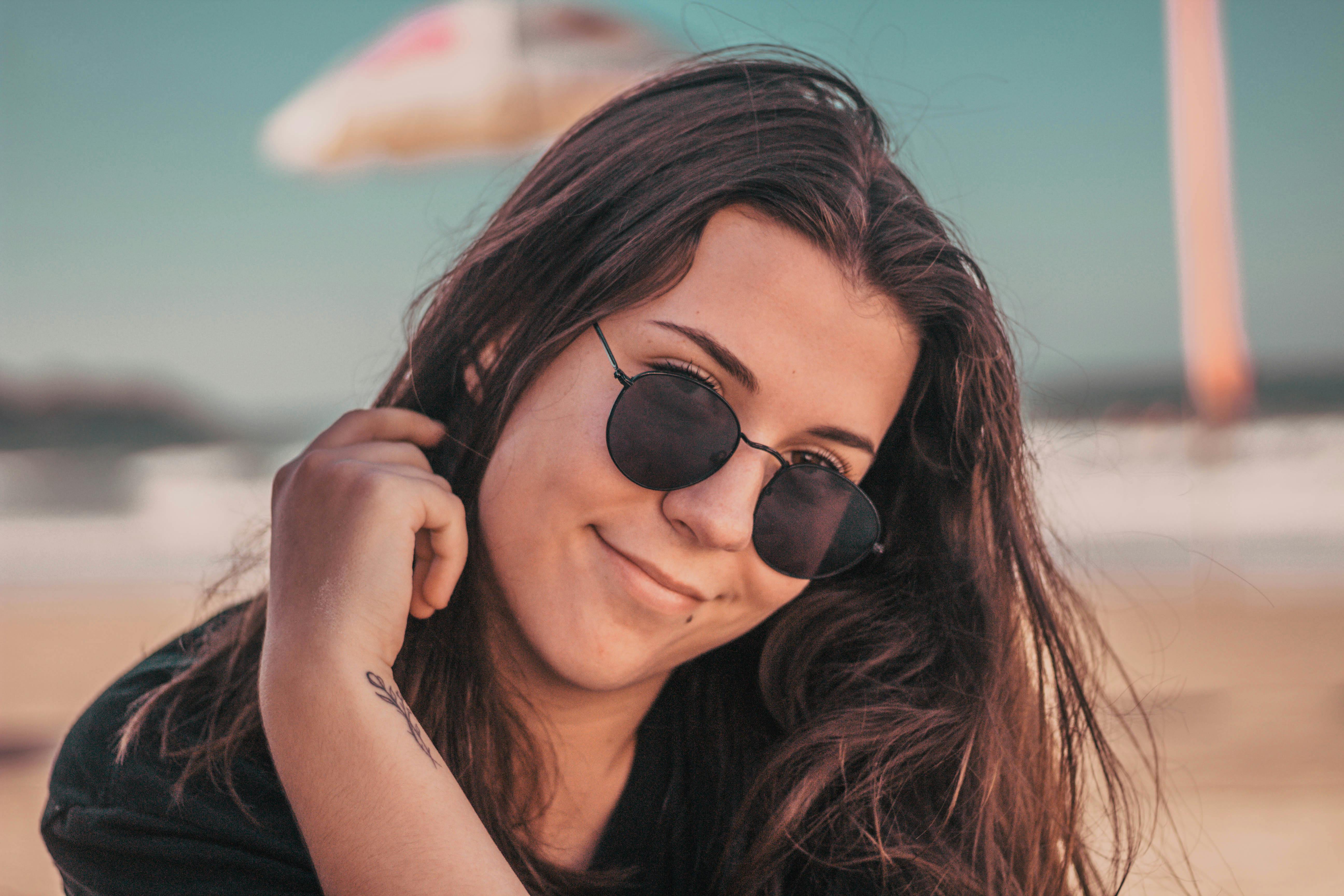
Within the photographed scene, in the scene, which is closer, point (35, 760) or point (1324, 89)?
point (35, 760)

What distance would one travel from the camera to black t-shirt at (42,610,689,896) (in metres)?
1.62

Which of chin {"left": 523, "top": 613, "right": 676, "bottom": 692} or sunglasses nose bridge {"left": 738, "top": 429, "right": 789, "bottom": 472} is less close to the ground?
sunglasses nose bridge {"left": 738, "top": 429, "right": 789, "bottom": 472}

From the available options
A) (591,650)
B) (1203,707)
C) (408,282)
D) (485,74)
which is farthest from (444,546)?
(408,282)

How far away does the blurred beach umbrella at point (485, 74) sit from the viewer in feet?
24.1

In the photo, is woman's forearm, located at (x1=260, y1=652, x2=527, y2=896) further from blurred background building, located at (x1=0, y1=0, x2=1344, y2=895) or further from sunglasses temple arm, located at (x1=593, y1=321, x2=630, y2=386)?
blurred background building, located at (x1=0, y1=0, x2=1344, y2=895)

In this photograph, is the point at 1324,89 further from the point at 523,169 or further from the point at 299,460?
the point at 299,460

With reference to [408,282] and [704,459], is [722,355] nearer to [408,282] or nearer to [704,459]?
[704,459]

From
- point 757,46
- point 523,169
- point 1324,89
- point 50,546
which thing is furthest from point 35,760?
point 1324,89

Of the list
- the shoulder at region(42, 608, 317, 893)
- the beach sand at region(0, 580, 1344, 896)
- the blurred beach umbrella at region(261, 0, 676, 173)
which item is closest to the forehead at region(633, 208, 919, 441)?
the shoulder at region(42, 608, 317, 893)

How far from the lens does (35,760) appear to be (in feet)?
16.5

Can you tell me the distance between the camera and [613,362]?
177 centimetres

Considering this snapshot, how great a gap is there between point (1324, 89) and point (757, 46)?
20201mm

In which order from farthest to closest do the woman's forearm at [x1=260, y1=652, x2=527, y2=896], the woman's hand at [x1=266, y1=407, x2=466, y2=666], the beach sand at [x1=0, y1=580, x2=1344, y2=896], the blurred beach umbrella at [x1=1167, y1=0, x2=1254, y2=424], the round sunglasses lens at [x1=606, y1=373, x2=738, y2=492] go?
the blurred beach umbrella at [x1=1167, y1=0, x2=1254, y2=424] < the beach sand at [x1=0, y1=580, x2=1344, y2=896] < the round sunglasses lens at [x1=606, y1=373, x2=738, y2=492] < the woman's hand at [x1=266, y1=407, x2=466, y2=666] < the woman's forearm at [x1=260, y1=652, x2=527, y2=896]

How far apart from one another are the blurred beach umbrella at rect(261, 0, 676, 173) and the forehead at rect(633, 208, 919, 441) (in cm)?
580
